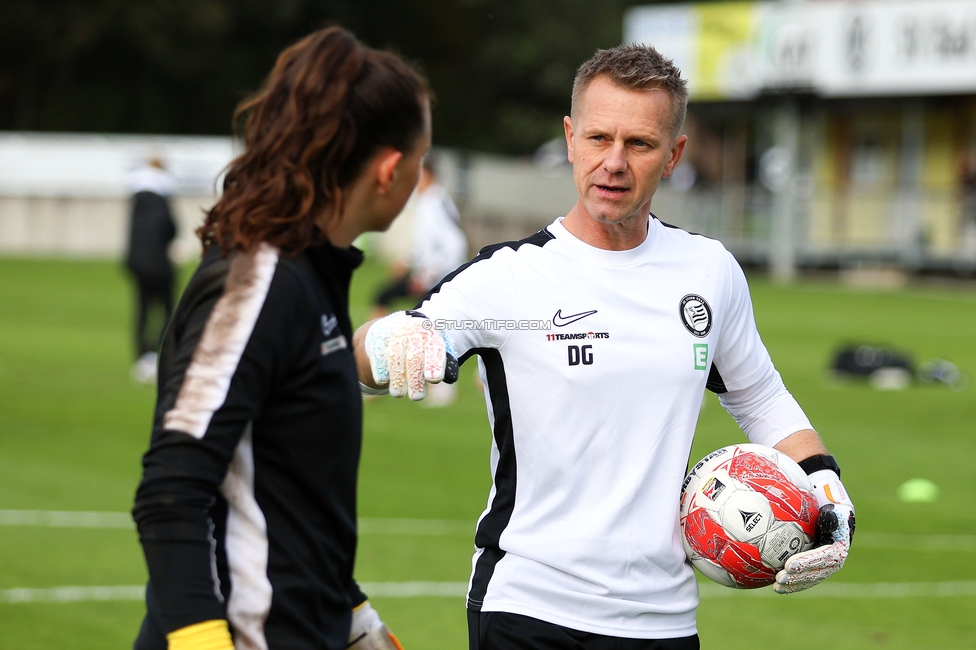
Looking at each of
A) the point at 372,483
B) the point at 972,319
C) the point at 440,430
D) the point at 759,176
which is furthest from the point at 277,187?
the point at 759,176

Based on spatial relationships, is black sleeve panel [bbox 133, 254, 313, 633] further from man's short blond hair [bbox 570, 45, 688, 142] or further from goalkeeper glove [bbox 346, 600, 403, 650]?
man's short blond hair [bbox 570, 45, 688, 142]

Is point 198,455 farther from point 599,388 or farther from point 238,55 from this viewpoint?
point 238,55

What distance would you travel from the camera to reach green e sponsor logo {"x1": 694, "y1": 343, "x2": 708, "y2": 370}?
12.0ft

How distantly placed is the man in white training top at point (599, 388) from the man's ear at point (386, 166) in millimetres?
637

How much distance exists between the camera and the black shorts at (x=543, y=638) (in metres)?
3.50

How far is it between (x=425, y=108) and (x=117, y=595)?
16.0 feet

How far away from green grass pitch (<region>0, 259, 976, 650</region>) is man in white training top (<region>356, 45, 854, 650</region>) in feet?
9.54

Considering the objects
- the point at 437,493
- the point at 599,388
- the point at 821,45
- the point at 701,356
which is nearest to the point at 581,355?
the point at 599,388

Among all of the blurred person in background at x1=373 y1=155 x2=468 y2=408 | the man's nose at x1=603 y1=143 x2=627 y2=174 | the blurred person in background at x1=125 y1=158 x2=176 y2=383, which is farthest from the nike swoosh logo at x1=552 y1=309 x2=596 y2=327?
the blurred person in background at x1=125 y1=158 x2=176 y2=383

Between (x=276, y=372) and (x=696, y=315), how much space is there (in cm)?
148

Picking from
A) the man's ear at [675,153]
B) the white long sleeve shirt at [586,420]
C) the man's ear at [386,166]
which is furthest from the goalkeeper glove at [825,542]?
the man's ear at [386,166]

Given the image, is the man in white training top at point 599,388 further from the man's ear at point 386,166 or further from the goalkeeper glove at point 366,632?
the man's ear at point 386,166

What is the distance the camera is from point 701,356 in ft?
12.1

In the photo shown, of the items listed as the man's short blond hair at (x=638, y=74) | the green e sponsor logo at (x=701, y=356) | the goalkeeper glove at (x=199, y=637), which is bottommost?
the goalkeeper glove at (x=199, y=637)
